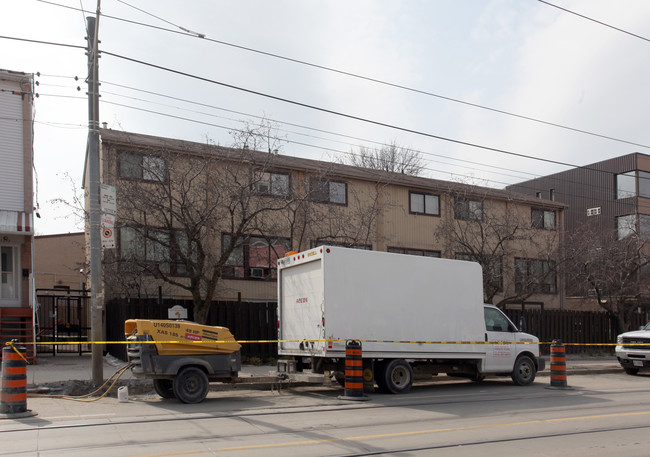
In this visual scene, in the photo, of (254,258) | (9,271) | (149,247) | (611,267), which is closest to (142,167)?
(149,247)

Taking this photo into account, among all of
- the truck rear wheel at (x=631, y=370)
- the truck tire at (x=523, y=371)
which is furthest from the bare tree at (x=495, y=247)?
the truck tire at (x=523, y=371)

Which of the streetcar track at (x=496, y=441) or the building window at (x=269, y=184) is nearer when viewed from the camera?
the streetcar track at (x=496, y=441)

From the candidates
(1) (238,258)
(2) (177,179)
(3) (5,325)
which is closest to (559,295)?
(1) (238,258)

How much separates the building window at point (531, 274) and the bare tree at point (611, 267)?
4.28 ft

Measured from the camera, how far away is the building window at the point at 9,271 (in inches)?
796

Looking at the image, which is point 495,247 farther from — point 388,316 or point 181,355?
point 181,355

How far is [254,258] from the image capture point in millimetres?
24859

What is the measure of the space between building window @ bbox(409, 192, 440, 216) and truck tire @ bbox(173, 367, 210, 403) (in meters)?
19.8

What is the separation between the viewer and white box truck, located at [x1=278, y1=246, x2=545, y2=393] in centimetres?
1302

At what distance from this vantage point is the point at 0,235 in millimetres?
19828

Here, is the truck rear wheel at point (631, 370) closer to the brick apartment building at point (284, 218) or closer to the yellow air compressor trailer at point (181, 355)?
the brick apartment building at point (284, 218)

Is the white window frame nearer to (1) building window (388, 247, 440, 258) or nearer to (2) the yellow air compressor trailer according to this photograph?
(2) the yellow air compressor trailer

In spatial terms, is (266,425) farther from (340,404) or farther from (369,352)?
(369,352)

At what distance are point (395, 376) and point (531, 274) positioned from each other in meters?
16.1
